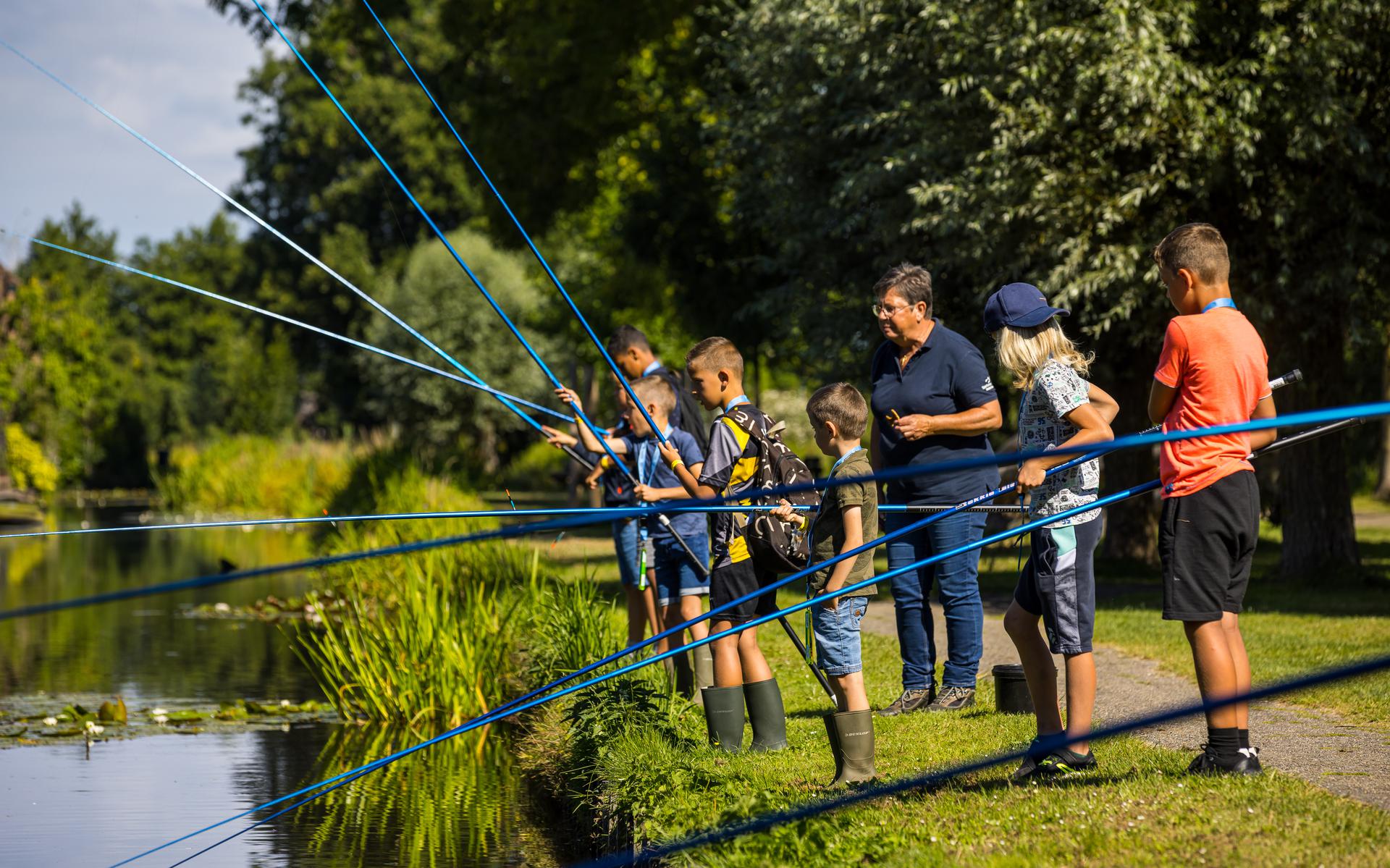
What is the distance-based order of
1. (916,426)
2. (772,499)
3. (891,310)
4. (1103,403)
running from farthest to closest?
1. (891,310)
2. (916,426)
3. (772,499)
4. (1103,403)

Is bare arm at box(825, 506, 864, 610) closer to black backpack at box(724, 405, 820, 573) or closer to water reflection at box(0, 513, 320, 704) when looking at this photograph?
black backpack at box(724, 405, 820, 573)

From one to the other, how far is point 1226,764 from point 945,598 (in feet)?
6.12

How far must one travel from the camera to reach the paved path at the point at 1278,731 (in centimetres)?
487

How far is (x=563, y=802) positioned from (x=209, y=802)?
1.72 m

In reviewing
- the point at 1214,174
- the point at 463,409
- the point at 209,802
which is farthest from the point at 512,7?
the point at 463,409

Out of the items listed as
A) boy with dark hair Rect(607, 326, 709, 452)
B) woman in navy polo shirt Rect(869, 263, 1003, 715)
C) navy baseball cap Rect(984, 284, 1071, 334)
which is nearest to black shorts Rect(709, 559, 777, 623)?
woman in navy polo shirt Rect(869, 263, 1003, 715)

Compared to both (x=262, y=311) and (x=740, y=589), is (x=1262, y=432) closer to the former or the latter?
(x=740, y=589)

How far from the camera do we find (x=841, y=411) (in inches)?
214

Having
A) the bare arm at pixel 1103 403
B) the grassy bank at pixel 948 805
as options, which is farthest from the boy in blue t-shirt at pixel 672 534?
the bare arm at pixel 1103 403

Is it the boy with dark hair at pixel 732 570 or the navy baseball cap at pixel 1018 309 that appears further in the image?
the boy with dark hair at pixel 732 570

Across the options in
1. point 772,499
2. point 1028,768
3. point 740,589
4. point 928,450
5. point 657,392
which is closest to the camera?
point 1028,768

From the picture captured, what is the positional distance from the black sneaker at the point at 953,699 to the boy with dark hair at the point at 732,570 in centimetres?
83

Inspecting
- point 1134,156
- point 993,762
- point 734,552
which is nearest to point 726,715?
point 734,552

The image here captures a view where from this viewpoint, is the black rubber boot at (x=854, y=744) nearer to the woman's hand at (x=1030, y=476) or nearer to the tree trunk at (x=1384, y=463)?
the woman's hand at (x=1030, y=476)
